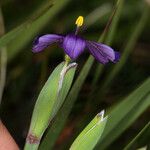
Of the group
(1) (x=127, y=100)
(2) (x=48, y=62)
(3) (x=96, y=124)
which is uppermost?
(3) (x=96, y=124)

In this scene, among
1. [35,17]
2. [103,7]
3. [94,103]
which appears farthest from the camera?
[103,7]

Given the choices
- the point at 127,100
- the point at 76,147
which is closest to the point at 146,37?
the point at 127,100

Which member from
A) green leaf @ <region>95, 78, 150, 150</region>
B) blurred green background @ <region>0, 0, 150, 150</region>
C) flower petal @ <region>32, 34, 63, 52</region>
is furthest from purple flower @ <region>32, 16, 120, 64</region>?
blurred green background @ <region>0, 0, 150, 150</region>

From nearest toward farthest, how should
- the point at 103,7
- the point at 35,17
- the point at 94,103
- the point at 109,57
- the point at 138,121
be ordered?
the point at 109,57, the point at 35,17, the point at 94,103, the point at 138,121, the point at 103,7

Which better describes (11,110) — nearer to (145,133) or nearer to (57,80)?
(145,133)

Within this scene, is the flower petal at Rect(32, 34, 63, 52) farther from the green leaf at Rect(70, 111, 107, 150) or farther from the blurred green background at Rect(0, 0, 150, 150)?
the blurred green background at Rect(0, 0, 150, 150)

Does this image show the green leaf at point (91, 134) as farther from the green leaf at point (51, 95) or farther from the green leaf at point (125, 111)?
the green leaf at point (125, 111)

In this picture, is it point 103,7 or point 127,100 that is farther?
point 103,7
